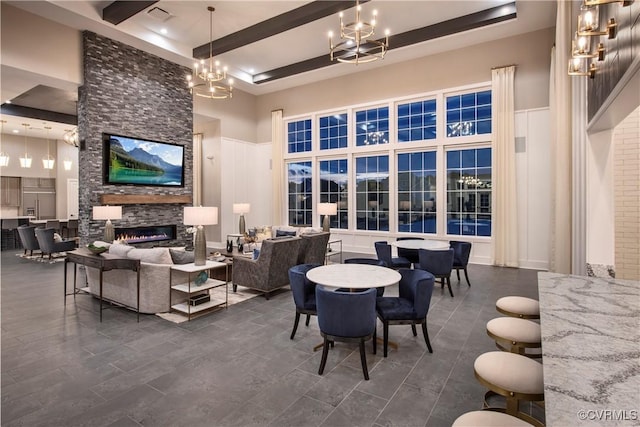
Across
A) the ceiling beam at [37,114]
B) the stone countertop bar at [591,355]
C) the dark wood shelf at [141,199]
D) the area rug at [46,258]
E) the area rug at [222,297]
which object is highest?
the ceiling beam at [37,114]

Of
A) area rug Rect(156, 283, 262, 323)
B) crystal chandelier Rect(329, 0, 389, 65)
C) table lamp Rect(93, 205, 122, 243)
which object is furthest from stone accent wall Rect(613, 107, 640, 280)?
table lamp Rect(93, 205, 122, 243)

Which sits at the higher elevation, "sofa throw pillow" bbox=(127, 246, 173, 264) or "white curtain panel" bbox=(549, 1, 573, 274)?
"white curtain panel" bbox=(549, 1, 573, 274)

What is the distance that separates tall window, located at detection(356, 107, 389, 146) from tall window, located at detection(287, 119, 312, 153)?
169 cm

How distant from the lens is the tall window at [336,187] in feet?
31.6

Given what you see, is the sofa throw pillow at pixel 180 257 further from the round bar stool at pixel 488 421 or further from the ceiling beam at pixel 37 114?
the ceiling beam at pixel 37 114

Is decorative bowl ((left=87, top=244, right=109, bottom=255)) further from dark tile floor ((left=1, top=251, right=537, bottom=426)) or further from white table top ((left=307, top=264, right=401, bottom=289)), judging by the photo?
white table top ((left=307, top=264, right=401, bottom=289))

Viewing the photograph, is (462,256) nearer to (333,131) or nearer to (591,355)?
(591,355)

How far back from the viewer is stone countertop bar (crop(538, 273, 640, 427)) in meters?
0.99

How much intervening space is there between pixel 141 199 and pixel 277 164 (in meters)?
4.06

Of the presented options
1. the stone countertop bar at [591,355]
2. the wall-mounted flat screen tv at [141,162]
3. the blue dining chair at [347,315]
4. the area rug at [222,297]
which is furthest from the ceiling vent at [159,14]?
the stone countertop bar at [591,355]

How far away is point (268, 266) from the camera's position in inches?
198

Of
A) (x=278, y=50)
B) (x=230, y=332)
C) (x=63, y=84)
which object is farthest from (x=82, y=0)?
(x=230, y=332)

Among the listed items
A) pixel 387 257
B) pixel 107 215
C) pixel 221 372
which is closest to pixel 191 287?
pixel 221 372

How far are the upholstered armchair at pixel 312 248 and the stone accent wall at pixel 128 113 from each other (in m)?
4.43
